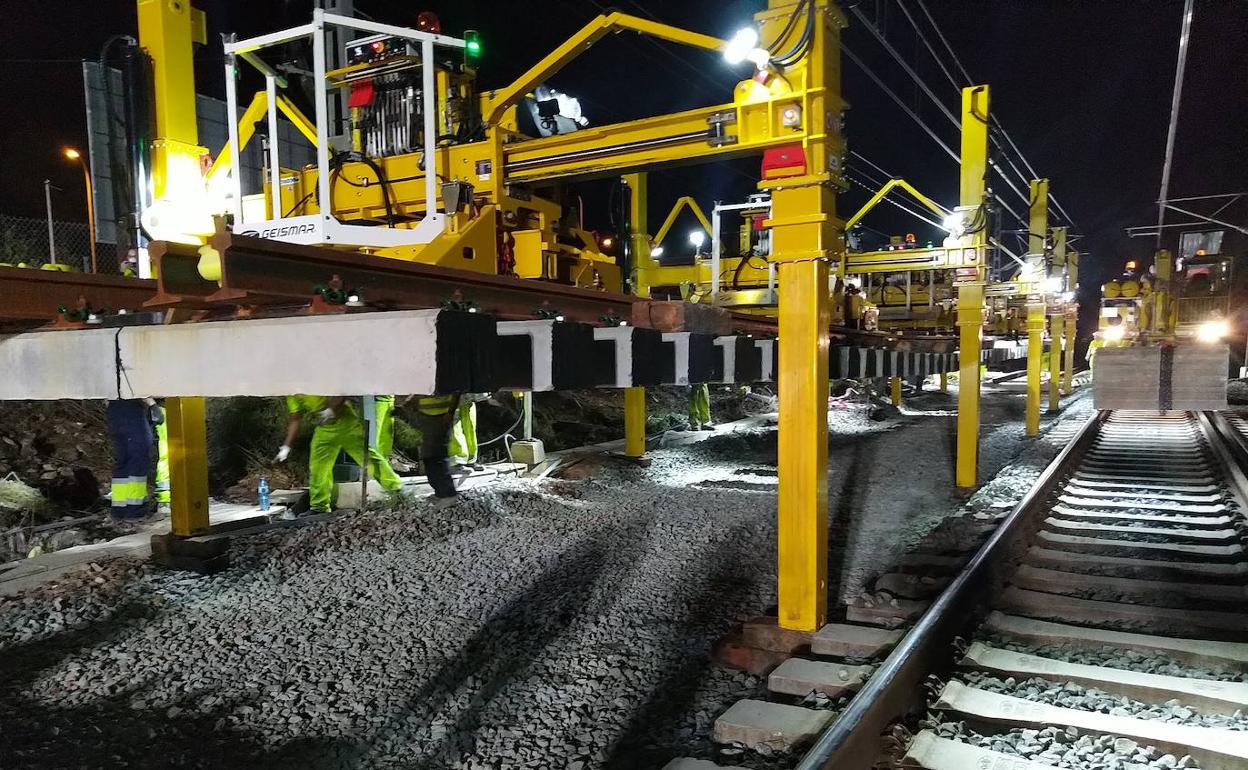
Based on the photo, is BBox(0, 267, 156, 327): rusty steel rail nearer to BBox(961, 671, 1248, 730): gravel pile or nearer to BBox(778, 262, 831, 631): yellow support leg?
BBox(778, 262, 831, 631): yellow support leg

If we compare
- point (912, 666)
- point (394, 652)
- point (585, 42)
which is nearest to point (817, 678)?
point (912, 666)

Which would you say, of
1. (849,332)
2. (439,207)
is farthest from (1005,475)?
(439,207)

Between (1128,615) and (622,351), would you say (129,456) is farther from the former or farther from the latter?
(1128,615)

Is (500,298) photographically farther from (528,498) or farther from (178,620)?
(528,498)

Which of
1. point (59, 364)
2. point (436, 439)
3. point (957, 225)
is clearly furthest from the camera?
point (957, 225)

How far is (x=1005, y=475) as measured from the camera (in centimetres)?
872

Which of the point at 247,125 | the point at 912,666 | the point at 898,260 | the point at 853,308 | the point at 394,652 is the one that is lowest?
the point at 394,652

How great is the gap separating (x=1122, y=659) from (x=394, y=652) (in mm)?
3637

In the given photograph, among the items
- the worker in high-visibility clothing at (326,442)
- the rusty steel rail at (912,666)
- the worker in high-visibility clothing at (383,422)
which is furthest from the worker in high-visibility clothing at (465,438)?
the rusty steel rail at (912,666)

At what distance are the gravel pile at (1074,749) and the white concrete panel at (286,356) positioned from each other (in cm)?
245

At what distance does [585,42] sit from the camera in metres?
4.87

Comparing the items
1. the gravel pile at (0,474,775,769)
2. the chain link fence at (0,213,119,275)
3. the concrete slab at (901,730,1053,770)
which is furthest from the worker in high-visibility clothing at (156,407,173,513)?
the concrete slab at (901,730,1053,770)

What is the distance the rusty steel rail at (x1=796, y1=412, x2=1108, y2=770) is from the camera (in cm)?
251

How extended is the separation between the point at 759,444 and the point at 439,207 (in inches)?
319
